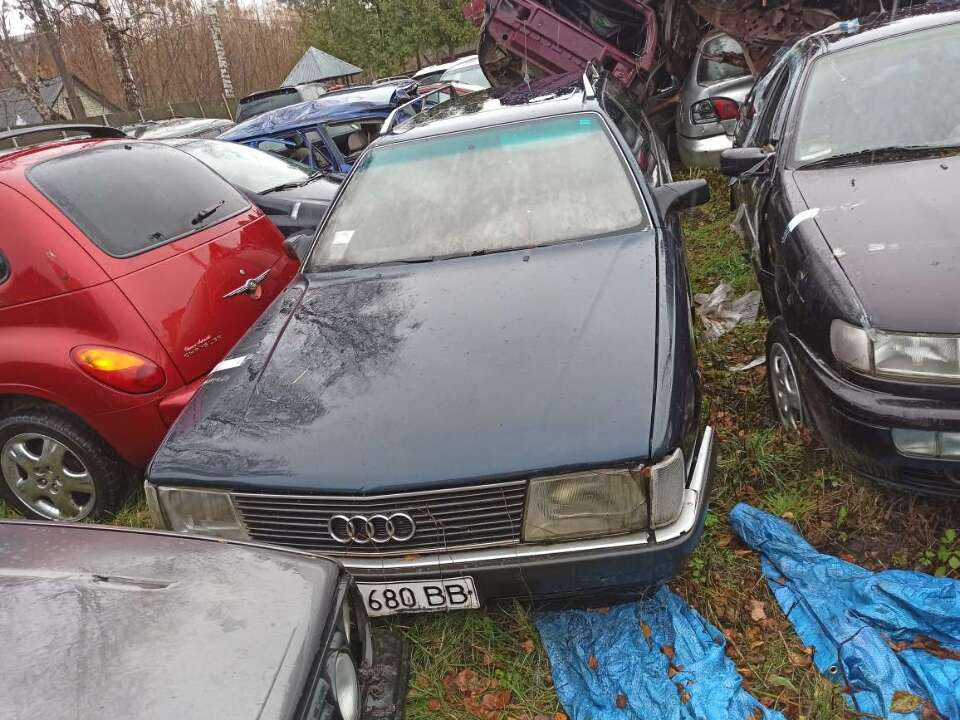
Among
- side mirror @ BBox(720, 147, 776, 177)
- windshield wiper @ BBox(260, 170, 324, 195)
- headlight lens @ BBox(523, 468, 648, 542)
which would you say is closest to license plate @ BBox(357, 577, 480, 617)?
headlight lens @ BBox(523, 468, 648, 542)

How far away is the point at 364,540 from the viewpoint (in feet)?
6.52

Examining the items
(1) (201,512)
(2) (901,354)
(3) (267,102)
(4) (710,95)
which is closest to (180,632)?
(1) (201,512)

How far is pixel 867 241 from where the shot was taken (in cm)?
238

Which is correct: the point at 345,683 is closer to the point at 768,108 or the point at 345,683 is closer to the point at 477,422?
the point at 477,422

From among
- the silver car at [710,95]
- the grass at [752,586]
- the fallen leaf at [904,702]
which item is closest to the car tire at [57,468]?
the grass at [752,586]

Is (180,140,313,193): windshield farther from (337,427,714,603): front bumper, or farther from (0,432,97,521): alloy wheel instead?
(337,427,714,603): front bumper

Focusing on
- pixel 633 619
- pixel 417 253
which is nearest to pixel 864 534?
pixel 633 619

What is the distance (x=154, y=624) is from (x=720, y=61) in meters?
6.90

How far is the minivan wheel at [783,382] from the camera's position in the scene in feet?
9.14

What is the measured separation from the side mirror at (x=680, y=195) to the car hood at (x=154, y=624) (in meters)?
2.18

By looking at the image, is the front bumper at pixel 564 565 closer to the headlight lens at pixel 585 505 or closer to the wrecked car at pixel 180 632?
the headlight lens at pixel 585 505

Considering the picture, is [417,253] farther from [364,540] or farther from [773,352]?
[773,352]

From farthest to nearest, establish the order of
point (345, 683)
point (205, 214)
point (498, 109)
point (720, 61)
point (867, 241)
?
point (720, 61)
point (205, 214)
point (498, 109)
point (867, 241)
point (345, 683)

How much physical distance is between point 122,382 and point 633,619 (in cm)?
221
